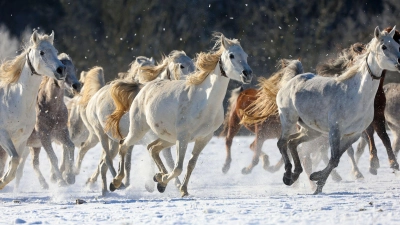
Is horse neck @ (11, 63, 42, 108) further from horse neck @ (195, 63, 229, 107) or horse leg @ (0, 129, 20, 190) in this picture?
horse neck @ (195, 63, 229, 107)

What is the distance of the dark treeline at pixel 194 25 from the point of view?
3366cm

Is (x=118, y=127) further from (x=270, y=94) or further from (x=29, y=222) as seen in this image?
(x=29, y=222)

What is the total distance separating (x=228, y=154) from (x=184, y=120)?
13.8ft

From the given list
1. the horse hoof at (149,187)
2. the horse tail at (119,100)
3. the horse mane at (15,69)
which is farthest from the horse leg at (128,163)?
the horse mane at (15,69)

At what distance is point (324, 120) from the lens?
9.98 m

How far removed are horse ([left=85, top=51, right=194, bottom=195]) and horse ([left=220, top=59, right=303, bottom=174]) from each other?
3.36 feet

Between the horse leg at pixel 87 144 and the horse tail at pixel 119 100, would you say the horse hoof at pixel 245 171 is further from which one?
the horse tail at pixel 119 100

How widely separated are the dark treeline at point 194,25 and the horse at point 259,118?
16.6 meters

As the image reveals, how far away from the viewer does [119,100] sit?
37.7ft

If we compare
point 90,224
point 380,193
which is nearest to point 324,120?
point 380,193

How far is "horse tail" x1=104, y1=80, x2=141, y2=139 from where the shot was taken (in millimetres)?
11414

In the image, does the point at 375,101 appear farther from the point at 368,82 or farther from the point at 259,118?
the point at 368,82

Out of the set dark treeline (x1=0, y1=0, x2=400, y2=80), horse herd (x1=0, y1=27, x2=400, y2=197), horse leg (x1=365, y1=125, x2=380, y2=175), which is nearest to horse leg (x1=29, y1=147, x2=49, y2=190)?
horse herd (x1=0, y1=27, x2=400, y2=197)

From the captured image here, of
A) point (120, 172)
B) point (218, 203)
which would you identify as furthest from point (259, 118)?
point (218, 203)
